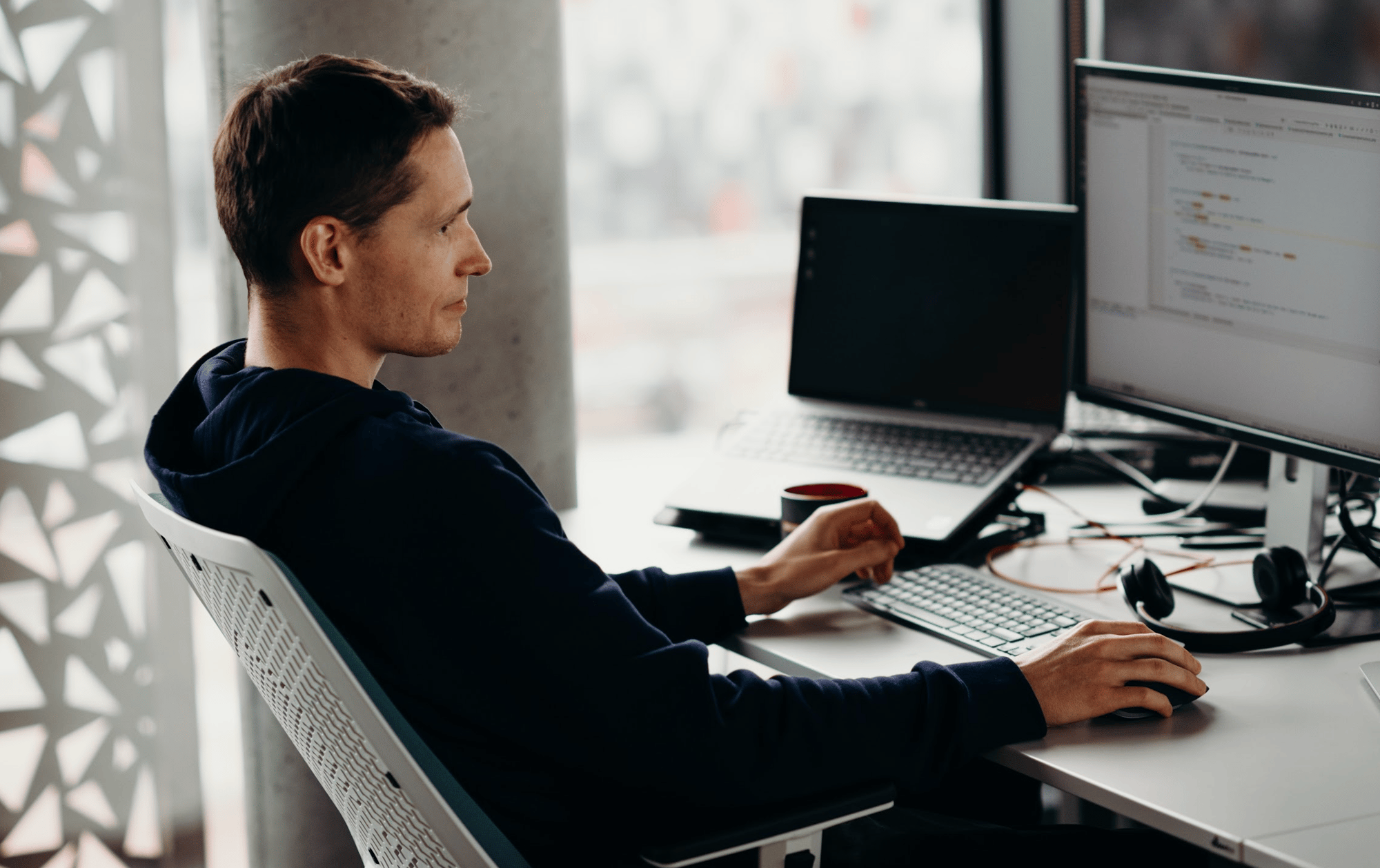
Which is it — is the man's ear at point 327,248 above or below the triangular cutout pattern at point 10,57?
below

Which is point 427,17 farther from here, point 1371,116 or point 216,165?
point 1371,116

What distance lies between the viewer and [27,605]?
174cm

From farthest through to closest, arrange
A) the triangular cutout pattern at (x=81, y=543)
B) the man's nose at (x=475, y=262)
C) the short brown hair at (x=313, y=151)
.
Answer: the triangular cutout pattern at (x=81, y=543)
the man's nose at (x=475, y=262)
the short brown hair at (x=313, y=151)

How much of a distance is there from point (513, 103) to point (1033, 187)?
133 centimetres

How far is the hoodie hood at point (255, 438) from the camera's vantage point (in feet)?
3.22

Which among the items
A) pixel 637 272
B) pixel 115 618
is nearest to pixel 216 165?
pixel 115 618

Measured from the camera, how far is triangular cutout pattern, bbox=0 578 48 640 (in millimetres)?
1729

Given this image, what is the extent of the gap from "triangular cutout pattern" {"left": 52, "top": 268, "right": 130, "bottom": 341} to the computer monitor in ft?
4.28

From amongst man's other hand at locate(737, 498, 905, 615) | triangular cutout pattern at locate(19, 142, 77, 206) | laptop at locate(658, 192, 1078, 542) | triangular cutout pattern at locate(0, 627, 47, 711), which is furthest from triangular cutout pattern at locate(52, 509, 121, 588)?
man's other hand at locate(737, 498, 905, 615)

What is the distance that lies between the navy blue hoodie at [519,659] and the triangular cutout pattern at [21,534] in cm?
79

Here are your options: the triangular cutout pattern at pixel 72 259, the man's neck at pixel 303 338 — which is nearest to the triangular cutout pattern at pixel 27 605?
the triangular cutout pattern at pixel 72 259

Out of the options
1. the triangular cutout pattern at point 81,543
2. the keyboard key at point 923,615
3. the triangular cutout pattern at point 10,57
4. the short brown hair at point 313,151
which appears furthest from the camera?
the triangular cutout pattern at point 81,543

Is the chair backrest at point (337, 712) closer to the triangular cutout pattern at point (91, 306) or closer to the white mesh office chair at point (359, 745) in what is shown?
the white mesh office chair at point (359, 745)

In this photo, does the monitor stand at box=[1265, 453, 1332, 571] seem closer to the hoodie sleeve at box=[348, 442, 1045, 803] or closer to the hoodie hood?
the hoodie sleeve at box=[348, 442, 1045, 803]
